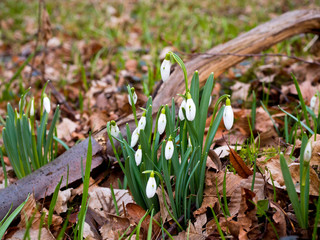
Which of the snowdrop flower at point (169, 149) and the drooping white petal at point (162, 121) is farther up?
the drooping white petal at point (162, 121)

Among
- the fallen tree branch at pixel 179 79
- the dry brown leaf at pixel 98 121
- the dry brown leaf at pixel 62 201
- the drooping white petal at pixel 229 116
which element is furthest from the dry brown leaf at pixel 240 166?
the dry brown leaf at pixel 98 121

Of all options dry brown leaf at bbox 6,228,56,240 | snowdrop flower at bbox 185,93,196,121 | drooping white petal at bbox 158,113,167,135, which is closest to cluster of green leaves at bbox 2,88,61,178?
dry brown leaf at bbox 6,228,56,240

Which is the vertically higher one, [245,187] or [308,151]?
[308,151]

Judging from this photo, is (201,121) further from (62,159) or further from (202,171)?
(62,159)

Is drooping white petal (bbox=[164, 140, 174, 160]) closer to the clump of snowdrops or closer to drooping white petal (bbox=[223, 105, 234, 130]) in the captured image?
the clump of snowdrops

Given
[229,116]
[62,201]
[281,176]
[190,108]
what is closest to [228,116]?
[229,116]

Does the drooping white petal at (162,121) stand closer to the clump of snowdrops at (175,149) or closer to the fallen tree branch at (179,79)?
the clump of snowdrops at (175,149)

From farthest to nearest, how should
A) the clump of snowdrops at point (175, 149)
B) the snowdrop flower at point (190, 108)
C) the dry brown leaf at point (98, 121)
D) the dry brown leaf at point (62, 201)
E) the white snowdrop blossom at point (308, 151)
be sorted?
the dry brown leaf at point (98, 121) → the dry brown leaf at point (62, 201) → the clump of snowdrops at point (175, 149) → the snowdrop flower at point (190, 108) → the white snowdrop blossom at point (308, 151)

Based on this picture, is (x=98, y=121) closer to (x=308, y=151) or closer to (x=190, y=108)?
(x=190, y=108)

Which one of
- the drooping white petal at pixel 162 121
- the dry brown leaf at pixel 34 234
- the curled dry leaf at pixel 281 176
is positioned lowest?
the curled dry leaf at pixel 281 176

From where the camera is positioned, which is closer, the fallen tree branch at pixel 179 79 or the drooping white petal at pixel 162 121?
the drooping white petal at pixel 162 121

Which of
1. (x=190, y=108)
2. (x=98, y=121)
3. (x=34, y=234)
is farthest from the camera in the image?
(x=98, y=121)

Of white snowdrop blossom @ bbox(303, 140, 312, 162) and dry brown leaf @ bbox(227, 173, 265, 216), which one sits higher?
white snowdrop blossom @ bbox(303, 140, 312, 162)
